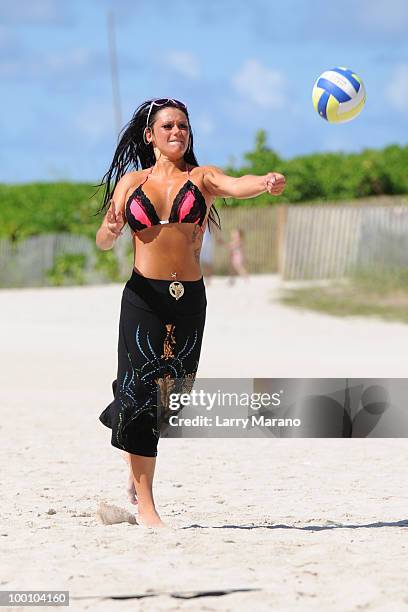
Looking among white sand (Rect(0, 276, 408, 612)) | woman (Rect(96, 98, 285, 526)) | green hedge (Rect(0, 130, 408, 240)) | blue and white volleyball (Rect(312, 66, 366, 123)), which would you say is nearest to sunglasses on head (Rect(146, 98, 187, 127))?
woman (Rect(96, 98, 285, 526))

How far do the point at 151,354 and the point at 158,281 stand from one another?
0.38 meters

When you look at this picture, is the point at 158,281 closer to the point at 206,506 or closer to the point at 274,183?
the point at 274,183

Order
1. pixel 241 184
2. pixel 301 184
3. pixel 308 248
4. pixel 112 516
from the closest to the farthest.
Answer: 1. pixel 241 184
2. pixel 112 516
3. pixel 308 248
4. pixel 301 184

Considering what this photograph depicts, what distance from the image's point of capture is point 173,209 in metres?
6.35

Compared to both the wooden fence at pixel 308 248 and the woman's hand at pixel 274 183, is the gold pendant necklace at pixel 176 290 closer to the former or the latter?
the woman's hand at pixel 274 183

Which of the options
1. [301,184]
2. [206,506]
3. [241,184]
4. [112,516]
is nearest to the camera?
[241,184]

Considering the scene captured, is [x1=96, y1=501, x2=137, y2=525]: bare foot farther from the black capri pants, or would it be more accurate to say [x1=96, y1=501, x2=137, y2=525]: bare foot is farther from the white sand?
the black capri pants

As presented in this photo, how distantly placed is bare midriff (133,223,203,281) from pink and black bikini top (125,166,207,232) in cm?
3

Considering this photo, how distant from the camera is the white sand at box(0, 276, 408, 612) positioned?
5215 mm

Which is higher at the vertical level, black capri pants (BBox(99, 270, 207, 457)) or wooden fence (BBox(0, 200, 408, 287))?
wooden fence (BBox(0, 200, 408, 287))

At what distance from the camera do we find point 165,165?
6.50 m

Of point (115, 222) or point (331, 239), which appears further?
point (331, 239)

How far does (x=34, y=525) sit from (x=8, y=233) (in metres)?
26.6

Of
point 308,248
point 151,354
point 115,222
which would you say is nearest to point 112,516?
point 151,354
